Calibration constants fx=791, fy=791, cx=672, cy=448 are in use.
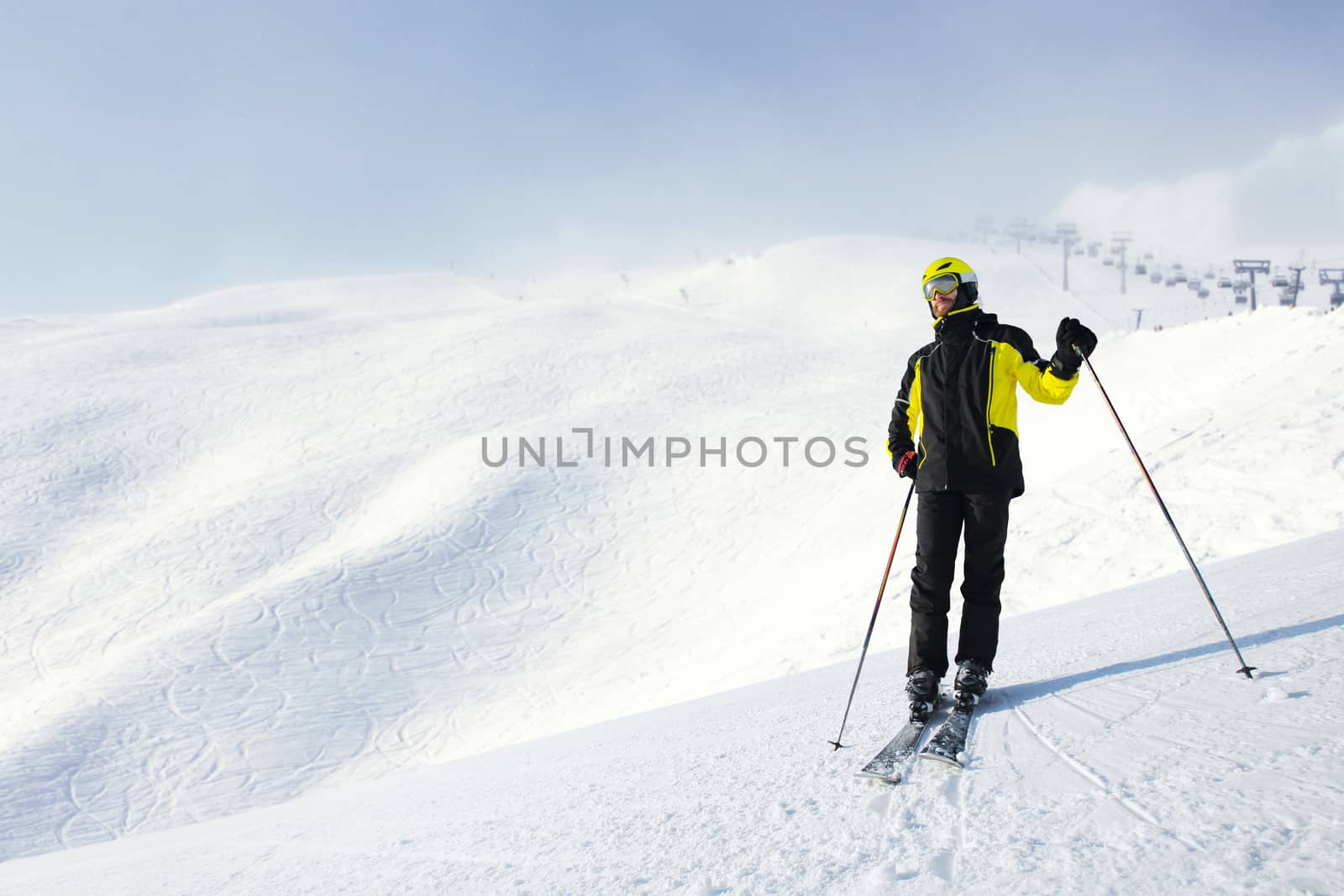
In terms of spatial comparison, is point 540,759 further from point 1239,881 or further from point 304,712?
point 304,712

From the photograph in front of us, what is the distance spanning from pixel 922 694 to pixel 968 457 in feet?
3.28

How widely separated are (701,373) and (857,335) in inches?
436

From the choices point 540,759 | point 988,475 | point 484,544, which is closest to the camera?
point 988,475

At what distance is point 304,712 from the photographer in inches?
433

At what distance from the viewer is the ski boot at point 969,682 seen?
3.24 m

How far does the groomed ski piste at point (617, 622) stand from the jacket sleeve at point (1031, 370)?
1238mm

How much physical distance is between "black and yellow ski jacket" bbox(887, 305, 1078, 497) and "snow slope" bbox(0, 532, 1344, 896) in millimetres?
961

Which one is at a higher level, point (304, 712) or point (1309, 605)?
point (1309, 605)

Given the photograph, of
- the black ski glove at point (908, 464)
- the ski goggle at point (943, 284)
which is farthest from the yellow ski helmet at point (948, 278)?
the black ski glove at point (908, 464)

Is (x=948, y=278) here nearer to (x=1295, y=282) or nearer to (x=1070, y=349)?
(x=1070, y=349)

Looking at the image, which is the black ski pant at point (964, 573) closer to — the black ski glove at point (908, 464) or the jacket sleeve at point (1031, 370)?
the black ski glove at point (908, 464)

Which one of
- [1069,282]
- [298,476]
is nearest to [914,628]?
[298,476]

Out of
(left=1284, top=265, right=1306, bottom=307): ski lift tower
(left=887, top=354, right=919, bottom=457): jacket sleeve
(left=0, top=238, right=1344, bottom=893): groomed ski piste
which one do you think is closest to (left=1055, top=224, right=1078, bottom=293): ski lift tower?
(left=1284, top=265, right=1306, bottom=307): ski lift tower

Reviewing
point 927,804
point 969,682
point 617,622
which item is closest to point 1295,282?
point 617,622
